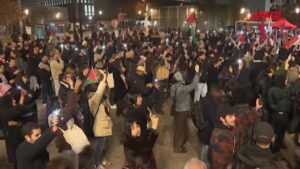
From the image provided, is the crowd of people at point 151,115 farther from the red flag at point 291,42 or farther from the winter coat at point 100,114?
the red flag at point 291,42

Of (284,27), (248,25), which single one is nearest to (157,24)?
(248,25)

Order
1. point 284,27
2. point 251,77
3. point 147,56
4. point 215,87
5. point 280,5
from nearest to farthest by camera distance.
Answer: point 215,87 → point 251,77 → point 147,56 → point 284,27 → point 280,5

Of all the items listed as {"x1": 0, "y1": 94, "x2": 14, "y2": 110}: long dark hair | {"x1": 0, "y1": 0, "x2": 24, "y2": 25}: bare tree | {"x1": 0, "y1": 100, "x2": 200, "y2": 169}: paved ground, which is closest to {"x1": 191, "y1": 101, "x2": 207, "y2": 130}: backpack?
{"x1": 0, "y1": 100, "x2": 200, "y2": 169}: paved ground

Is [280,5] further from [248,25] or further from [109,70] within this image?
[109,70]

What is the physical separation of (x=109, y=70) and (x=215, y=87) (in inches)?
188

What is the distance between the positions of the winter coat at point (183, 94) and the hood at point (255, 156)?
340 centimetres

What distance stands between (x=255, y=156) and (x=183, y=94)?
359cm

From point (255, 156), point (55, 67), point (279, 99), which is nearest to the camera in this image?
point (255, 156)

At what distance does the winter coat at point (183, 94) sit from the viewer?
7.50 metres

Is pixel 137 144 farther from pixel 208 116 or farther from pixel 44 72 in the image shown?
pixel 44 72

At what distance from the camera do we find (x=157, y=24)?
171 ft

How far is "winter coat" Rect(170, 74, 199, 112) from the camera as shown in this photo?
7.50 metres

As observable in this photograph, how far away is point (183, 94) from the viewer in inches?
299

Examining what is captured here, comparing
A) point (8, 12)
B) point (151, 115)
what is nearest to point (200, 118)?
point (151, 115)
